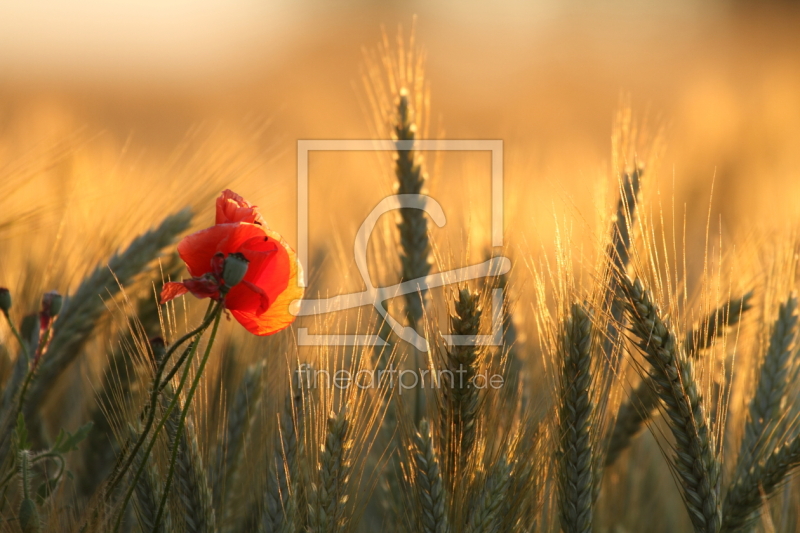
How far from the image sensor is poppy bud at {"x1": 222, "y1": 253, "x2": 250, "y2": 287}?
2.46ft

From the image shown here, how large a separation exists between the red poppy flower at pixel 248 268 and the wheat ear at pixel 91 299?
0.42 m

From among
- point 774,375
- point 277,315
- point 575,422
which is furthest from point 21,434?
point 774,375

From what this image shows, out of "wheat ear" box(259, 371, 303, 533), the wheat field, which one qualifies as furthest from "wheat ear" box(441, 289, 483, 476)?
"wheat ear" box(259, 371, 303, 533)

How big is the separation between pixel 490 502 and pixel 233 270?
516 mm

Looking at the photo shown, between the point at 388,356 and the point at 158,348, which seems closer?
the point at 158,348

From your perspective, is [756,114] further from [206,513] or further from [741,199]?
[206,513]

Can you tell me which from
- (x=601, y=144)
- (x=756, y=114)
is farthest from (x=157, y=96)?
(x=756, y=114)

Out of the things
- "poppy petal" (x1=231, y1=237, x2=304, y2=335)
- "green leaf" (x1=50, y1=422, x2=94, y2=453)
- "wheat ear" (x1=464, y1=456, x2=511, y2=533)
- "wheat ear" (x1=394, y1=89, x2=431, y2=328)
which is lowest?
"wheat ear" (x1=464, y1=456, x2=511, y2=533)

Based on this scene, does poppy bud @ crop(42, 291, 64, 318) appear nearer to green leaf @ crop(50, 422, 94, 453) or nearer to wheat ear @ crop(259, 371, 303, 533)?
green leaf @ crop(50, 422, 94, 453)

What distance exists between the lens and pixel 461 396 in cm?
107

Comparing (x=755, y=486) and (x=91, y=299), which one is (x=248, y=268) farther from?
(x=755, y=486)

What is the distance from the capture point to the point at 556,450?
110 cm

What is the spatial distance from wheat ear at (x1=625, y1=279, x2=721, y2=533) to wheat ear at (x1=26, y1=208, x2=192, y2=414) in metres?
0.88

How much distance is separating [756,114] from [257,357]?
3.16 m
